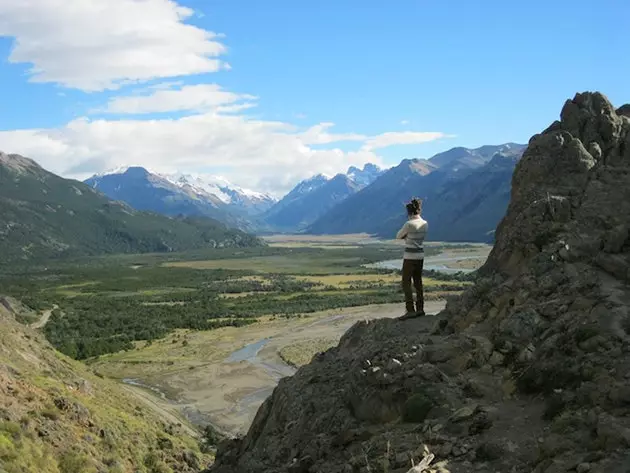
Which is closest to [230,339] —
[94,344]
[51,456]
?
[94,344]

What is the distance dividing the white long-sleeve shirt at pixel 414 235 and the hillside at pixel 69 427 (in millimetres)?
23130

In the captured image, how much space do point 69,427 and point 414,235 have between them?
28085 mm

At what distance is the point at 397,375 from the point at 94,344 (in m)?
96.3

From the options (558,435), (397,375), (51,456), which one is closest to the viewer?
(558,435)

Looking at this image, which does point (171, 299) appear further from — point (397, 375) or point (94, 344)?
point (397, 375)

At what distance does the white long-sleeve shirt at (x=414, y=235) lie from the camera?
18.1m

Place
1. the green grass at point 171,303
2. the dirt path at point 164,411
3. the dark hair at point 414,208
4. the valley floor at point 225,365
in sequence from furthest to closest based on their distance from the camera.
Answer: the green grass at point 171,303 → the valley floor at point 225,365 → the dirt path at point 164,411 → the dark hair at point 414,208

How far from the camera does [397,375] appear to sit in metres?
14.3

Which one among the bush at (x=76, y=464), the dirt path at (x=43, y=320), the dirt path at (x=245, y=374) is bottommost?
the dirt path at (x=245, y=374)

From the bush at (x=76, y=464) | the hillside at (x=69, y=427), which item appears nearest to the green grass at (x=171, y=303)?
the hillside at (x=69, y=427)

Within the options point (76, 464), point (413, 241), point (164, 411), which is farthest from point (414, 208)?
point (164, 411)

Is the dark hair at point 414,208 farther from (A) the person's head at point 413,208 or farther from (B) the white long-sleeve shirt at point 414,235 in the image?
(B) the white long-sleeve shirt at point 414,235

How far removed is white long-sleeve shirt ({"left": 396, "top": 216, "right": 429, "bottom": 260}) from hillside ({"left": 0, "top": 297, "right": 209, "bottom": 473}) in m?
23.1

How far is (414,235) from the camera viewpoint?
18.2 m
